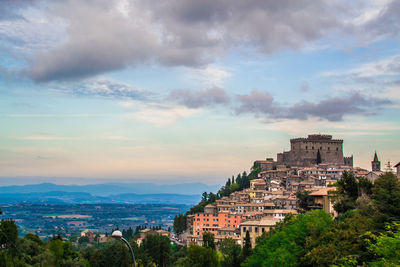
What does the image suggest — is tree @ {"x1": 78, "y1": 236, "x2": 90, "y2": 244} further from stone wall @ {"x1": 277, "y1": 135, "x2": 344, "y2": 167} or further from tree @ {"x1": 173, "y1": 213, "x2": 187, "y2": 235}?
stone wall @ {"x1": 277, "y1": 135, "x2": 344, "y2": 167}

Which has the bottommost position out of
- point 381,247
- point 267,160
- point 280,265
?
Answer: point 280,265

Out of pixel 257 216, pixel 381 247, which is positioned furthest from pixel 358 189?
pixel 257 216

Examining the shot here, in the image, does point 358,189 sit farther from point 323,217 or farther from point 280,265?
point 280,265

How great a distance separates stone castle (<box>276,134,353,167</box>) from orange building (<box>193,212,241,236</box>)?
3349 cm

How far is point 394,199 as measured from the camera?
27.4 metres

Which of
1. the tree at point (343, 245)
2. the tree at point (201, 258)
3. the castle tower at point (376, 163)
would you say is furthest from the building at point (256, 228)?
the castle tower at point (376, 163)

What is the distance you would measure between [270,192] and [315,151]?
30.0 metres

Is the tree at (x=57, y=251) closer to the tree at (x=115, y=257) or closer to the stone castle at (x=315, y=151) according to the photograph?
the tree at (x=115, y=257)

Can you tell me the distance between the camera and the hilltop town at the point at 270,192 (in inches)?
3063

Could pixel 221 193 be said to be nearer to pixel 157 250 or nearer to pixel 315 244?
pixel 157 250

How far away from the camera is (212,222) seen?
302ft

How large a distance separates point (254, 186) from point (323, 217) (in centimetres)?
6498

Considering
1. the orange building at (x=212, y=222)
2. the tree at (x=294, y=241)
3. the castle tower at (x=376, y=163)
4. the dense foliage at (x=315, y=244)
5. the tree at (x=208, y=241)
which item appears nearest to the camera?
the dense foliage at (x=315, y=244)

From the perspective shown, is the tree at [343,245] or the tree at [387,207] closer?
the tree at [343,245]
